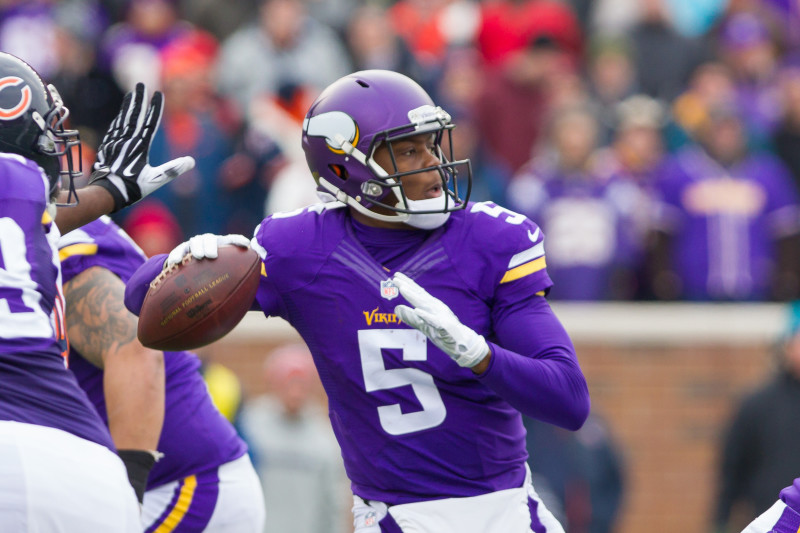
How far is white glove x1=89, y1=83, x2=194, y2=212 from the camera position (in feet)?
14.2

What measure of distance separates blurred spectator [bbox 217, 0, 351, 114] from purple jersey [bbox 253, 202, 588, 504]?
6.20 meters

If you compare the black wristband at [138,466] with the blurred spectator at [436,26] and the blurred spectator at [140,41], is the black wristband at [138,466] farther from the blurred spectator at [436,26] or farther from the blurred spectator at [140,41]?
the blurred spectator at [436,26]

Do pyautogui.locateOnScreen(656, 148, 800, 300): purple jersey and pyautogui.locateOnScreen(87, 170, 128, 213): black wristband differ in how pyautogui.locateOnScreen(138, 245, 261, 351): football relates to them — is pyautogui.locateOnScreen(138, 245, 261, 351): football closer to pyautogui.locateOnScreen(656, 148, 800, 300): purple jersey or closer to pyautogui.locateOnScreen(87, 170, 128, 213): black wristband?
pyautogui.locateOnScreen(87, 170, 128, 213): black wristband

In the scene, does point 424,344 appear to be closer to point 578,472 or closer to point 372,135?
point 372,135

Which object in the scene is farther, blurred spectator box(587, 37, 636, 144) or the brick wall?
blurred spectator box(587, 37, 636, 144)

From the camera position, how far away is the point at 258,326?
381 inches

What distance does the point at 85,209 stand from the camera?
13.8ft

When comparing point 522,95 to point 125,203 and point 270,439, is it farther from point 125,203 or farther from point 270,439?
point 125,203

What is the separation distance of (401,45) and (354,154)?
6782mm

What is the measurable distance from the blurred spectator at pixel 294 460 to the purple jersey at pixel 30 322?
15.2ft

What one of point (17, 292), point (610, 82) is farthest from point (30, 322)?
point (610, 82)

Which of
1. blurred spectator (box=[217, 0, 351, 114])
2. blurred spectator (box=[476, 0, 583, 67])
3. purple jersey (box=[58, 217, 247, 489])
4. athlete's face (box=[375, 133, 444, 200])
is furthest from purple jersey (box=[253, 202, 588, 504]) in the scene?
blurred spectator (box=[476, 0, 583, 67])

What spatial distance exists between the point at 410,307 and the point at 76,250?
119 centimetres

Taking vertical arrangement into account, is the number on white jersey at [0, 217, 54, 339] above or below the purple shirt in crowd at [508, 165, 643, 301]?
above
